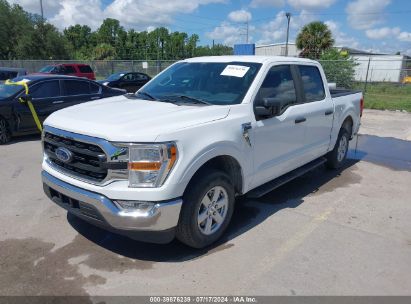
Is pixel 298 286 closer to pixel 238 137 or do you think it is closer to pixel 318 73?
pixel 238 137

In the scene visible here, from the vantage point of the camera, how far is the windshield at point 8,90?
8.85 metres

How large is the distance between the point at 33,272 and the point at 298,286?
93.6 inches

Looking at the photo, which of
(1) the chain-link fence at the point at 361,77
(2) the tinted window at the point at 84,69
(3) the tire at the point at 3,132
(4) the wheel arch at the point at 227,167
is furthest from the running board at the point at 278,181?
(2) the tinted window at the point at 84,69

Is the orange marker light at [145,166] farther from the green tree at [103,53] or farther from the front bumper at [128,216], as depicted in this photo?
the green tree at [103,53]

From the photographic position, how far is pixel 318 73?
5848mm

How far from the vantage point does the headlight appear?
3.22 m

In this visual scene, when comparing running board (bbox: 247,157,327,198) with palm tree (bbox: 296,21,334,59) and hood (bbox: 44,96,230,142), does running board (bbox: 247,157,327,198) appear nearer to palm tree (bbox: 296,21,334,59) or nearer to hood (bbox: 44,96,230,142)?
hood (bbox: 44,96,230,142)

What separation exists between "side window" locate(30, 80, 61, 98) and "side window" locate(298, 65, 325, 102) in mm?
6531

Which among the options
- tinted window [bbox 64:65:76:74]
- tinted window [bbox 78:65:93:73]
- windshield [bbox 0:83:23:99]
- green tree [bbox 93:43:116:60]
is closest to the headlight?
windshield [bbox 0:83:23:99]

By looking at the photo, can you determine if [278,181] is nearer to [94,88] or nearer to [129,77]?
[94,88]

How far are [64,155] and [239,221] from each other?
2168 mm

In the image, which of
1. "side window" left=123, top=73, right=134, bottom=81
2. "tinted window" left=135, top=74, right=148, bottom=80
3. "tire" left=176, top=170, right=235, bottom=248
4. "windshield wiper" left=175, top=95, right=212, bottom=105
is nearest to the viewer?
"tire" left=176, top=170, right=235, bottom=248

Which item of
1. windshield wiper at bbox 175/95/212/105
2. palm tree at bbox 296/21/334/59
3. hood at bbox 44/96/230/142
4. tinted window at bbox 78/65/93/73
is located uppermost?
palm tree at bbox 296/21/334/59

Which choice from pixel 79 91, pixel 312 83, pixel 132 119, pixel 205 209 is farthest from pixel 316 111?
pixel 79 91
